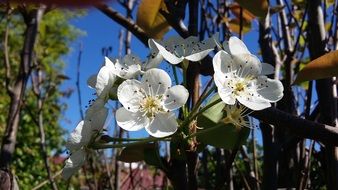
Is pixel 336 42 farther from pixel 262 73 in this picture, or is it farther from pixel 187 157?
pixel 187 157

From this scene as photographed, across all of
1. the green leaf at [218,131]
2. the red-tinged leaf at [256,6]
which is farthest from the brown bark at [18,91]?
the green leaf at [218,131]

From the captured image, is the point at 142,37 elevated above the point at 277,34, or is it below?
below

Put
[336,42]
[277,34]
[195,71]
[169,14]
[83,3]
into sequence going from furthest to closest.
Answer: [277,34]
[336,42]
[169,14]
[195,71]
[83,3]

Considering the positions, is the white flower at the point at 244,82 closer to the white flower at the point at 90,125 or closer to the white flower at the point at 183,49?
the white flower at the point at 183,49

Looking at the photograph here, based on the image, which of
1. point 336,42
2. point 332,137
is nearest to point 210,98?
point 332,137

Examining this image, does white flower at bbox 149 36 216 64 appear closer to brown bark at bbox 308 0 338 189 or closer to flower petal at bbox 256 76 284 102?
flower petal at bbox 256 76 284 102

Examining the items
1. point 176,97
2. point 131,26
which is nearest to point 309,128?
point 176,97

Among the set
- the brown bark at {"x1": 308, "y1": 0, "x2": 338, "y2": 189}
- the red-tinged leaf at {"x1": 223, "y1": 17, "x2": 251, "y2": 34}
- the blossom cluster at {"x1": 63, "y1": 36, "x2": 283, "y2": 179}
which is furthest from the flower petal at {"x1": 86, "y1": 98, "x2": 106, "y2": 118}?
the red-tinged leaf at {"x1": 223, "y1": 17, "x2": 251, "y2": 34}
